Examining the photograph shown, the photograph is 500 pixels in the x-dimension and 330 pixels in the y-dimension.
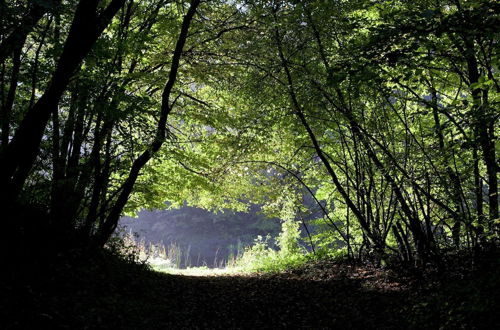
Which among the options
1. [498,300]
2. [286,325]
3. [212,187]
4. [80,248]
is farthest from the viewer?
[212,187]

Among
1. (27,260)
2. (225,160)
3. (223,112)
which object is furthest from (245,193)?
(27,260)

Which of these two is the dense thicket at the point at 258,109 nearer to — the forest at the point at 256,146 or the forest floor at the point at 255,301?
the forest at the point at 256,146

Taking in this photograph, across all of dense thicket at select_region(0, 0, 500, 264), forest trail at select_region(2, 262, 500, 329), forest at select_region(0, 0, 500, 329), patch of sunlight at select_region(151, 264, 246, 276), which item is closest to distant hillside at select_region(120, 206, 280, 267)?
patch of sunlight at select_region(151, 264, 246, 276)

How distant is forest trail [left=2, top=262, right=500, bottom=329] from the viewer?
3926 millimetres

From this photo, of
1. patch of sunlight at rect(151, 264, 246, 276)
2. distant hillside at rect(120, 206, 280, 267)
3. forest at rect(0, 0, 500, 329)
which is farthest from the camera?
distant hillside at rect(120, 206, 280, 267)

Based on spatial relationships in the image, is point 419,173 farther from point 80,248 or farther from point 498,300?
point 80,248

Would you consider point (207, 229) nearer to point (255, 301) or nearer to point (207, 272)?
point (207, 272)

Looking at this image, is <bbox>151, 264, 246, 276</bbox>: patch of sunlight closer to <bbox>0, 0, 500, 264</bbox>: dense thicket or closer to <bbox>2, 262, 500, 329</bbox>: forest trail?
<bbox>0, 0, 500, 264</bbox>: dense thicket

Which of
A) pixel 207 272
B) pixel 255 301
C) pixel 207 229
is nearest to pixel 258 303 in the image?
pixel 255 301

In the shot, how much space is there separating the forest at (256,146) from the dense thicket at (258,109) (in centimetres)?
5

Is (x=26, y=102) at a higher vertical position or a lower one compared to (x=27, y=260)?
higher

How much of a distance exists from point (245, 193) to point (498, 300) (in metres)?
8.33

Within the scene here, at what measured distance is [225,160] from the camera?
970 cm

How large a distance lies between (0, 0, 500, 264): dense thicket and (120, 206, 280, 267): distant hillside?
126 ft
